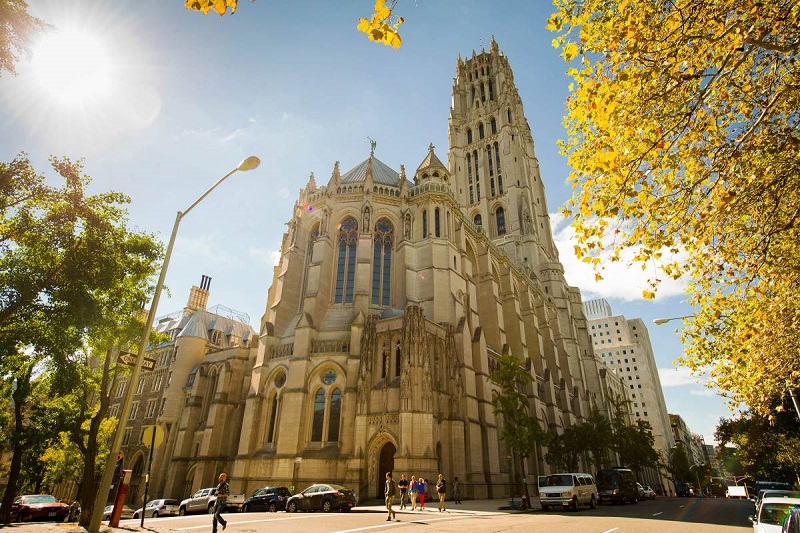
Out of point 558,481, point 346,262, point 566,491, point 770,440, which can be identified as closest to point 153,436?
point 566,491

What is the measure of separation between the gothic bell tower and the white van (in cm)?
3563

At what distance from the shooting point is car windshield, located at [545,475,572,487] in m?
20.3

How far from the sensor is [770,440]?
29547mm

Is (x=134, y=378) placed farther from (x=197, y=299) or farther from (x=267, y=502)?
(x=197, y=299)

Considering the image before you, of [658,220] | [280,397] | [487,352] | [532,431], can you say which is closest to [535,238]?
[487,352]

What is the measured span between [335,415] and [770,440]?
1192 inches

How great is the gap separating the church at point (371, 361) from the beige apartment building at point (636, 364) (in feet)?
267

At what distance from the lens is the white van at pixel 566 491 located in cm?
1959

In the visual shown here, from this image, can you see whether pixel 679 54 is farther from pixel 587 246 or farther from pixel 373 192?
pixel 373 192

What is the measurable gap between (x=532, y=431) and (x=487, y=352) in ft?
28.9

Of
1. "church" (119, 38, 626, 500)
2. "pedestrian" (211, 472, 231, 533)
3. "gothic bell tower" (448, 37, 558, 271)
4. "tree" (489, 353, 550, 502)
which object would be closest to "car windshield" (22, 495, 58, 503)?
"church" (119, 38, 626, 500)

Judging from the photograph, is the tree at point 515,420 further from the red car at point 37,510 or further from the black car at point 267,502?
the red car at point 37,510

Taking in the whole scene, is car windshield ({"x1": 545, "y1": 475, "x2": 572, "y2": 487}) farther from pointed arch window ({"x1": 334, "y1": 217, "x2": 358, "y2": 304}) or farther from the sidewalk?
pointed arch window ({"x1": 334, "y1": 217, "x2": 358, "y2": 304})

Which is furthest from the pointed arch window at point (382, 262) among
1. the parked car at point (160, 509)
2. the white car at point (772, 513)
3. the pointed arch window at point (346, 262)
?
the white car at point (772, 513)
